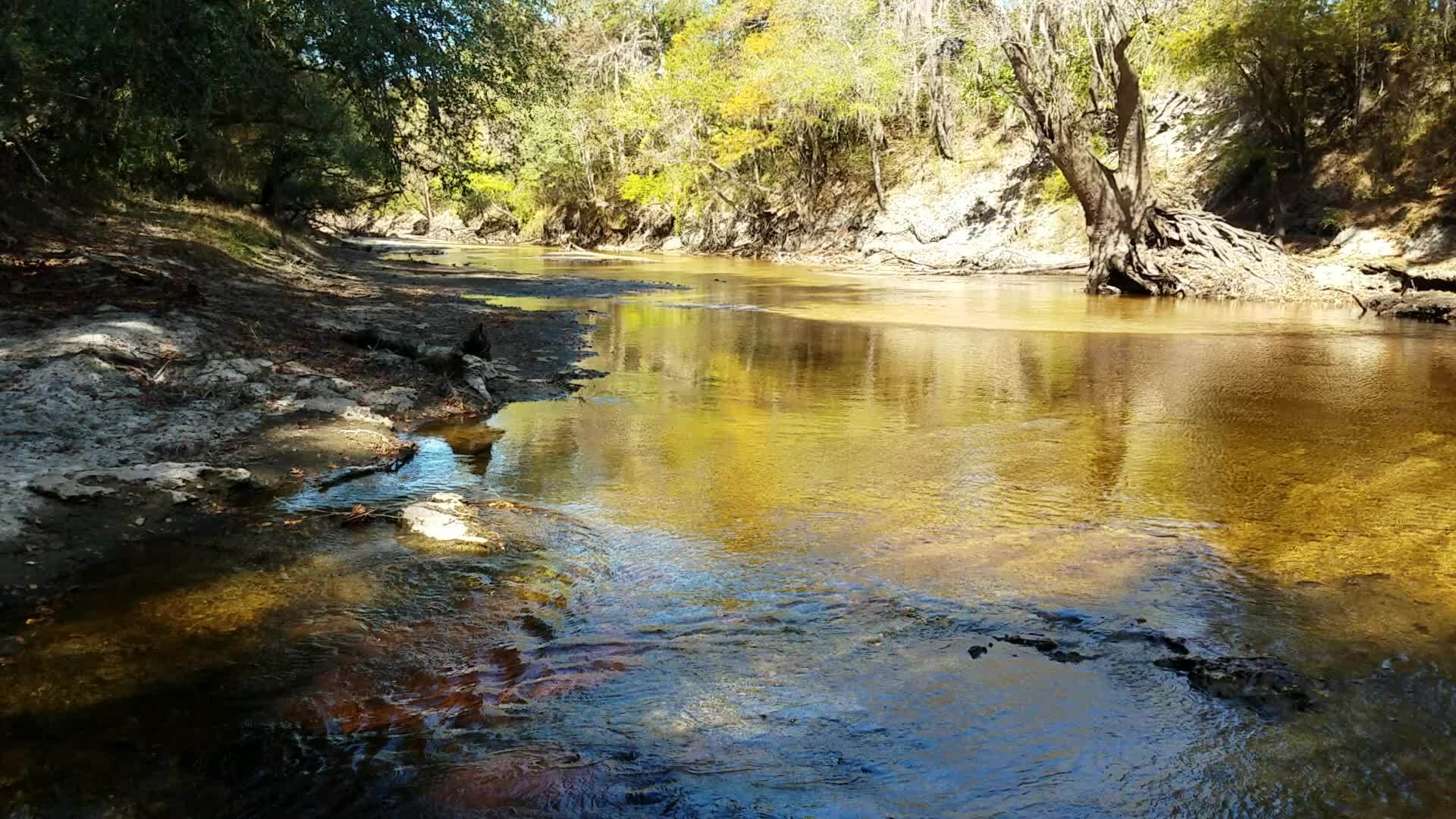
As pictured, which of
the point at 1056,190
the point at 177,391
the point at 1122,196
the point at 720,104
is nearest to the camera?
the point at 177,391

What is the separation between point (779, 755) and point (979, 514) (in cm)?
323

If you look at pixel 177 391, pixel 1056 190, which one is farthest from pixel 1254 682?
pixel 1056 190

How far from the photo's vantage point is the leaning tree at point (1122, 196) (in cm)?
2267

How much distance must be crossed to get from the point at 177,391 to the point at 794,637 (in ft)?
18.9

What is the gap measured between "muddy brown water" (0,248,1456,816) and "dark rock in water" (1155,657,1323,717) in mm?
73

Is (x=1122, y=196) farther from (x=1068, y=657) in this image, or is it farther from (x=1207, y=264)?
(x=1068, y=657)

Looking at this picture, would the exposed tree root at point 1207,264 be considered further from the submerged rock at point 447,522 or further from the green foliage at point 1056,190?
the submerged rock at point 447,522

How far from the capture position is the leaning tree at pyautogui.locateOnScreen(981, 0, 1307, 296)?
74.4 feet

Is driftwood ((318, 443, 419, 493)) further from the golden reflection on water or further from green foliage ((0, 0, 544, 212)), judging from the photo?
green foliage ((0, 0, 544, 212))

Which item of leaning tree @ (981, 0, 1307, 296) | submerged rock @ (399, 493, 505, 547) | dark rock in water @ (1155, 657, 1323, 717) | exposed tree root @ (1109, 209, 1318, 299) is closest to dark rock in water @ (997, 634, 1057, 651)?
dark rock in water @ (1155, 657, 1323, 717)

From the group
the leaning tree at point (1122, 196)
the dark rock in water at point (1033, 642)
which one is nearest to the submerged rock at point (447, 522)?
the dark rock in water at point (1033, 642)

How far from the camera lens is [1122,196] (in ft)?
79.8

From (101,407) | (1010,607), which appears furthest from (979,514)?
(101,407)

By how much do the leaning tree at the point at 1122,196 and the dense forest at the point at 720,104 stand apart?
0.07 meters
